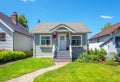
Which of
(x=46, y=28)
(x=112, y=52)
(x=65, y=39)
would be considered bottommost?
(x=112, y=52)

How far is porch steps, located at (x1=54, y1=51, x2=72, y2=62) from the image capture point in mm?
21422

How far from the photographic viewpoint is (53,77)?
12.2 m

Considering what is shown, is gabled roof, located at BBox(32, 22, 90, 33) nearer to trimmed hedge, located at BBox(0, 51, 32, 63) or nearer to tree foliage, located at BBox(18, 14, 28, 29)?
trimmed hedge, located at BBox(0, 51, 32, 63)

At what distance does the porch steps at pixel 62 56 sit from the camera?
21422 millimetres

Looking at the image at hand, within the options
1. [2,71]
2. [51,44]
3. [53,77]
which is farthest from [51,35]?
[53,77]

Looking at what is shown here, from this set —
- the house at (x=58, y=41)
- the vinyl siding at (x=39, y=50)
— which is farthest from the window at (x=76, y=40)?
the vinyl siding at (x=39, y=50)

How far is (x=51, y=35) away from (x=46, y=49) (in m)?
1.92

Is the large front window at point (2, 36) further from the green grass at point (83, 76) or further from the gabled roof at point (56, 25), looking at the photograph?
the green grass at point (83, 76)

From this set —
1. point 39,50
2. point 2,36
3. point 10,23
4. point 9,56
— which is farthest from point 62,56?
point 10,23

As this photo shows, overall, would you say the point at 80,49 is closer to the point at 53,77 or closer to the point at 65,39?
the point at 65,39

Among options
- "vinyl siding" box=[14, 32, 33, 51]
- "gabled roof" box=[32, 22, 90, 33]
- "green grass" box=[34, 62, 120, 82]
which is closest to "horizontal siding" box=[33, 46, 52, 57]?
"gabled roof" box=[32, 22, 90, 33]

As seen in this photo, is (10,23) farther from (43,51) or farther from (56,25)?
(43,51)

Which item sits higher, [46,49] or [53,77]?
[46,49]

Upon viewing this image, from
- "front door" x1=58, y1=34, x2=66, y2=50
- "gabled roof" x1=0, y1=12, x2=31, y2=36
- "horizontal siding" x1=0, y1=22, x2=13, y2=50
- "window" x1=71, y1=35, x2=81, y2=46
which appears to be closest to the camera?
"window" x1=71, y1=35, x2=81, y2=46
